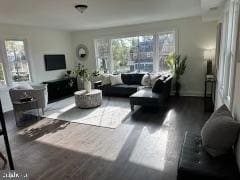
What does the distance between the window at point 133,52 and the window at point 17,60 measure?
110 inches

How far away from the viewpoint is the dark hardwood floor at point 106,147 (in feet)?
7.69

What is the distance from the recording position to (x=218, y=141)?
176 cm

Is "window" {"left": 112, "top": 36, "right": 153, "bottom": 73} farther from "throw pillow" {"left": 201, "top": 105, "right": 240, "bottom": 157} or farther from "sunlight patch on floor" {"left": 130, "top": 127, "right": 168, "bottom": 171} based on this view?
"throw pillow" {"left": 201, "top": 105, "right": 240, "bottom": 157}

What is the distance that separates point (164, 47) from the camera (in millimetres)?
6211

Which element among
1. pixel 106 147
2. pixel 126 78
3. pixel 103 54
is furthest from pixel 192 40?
pixel 106 147

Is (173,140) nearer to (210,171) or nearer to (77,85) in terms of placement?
(210,171)

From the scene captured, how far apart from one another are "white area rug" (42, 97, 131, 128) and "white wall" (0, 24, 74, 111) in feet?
4.44

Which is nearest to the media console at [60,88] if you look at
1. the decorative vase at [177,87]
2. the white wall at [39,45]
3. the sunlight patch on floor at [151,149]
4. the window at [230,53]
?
the white wall at [39,45]

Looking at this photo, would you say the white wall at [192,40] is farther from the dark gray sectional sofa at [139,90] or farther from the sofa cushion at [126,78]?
the sofa cushion at [126,78]

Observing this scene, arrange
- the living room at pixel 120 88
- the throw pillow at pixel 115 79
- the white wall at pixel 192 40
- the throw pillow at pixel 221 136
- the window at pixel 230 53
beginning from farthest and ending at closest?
the throw pillow at pixel 115 79 → the white wall at pixel 192 40 → the living room at pixel 120 88 → the window at pixel 230 53 → the throw pillow at pixel 221 136

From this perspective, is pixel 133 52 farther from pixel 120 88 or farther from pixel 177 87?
pixel 177 87

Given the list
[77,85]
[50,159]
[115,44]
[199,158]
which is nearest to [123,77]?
[115,44]

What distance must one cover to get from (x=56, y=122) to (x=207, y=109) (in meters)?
3.69

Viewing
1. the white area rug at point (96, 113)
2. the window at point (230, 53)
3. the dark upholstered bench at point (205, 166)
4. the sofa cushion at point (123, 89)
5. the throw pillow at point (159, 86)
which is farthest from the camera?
the sofa cushion at point (123, 89)
